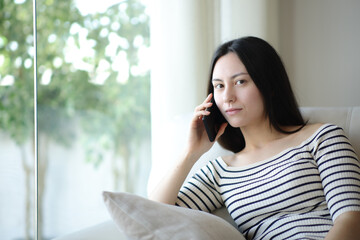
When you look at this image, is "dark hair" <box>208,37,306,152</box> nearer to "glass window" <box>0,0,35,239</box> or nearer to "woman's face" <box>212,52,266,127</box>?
"woman's face" <box>212,52,266,127</box>

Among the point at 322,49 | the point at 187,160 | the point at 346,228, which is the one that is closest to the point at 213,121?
the point at 187,160

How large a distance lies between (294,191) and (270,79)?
15.1 inches

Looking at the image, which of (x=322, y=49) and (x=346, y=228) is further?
(x=322, y=49)

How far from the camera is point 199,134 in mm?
1494

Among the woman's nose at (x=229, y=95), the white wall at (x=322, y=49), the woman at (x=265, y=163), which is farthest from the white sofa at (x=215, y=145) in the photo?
the white wall at (x=322, y=49)

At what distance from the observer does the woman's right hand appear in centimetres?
146

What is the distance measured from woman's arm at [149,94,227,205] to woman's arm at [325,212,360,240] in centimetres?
51

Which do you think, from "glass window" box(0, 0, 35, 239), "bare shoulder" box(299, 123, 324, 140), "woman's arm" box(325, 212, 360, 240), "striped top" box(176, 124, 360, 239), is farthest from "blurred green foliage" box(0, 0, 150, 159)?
"woman's arm" box(325, 212, 360, 240)

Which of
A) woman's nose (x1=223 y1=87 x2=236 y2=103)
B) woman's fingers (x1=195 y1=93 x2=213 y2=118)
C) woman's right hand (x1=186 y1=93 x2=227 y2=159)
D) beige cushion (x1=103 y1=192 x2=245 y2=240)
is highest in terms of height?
woman's nose (x1=223 y1=87 x2=236 y2=103)

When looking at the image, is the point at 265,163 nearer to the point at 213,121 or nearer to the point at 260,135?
the point at 260,135

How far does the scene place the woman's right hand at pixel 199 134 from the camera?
1457 millimetres

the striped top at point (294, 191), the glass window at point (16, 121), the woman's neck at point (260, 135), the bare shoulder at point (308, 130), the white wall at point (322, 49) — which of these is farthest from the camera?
the white wall at point (322, 49)

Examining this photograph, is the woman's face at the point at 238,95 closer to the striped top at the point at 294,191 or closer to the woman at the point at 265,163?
the woman at the point at 265,163

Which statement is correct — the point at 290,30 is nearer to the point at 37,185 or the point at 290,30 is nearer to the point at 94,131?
the point at 94,131
